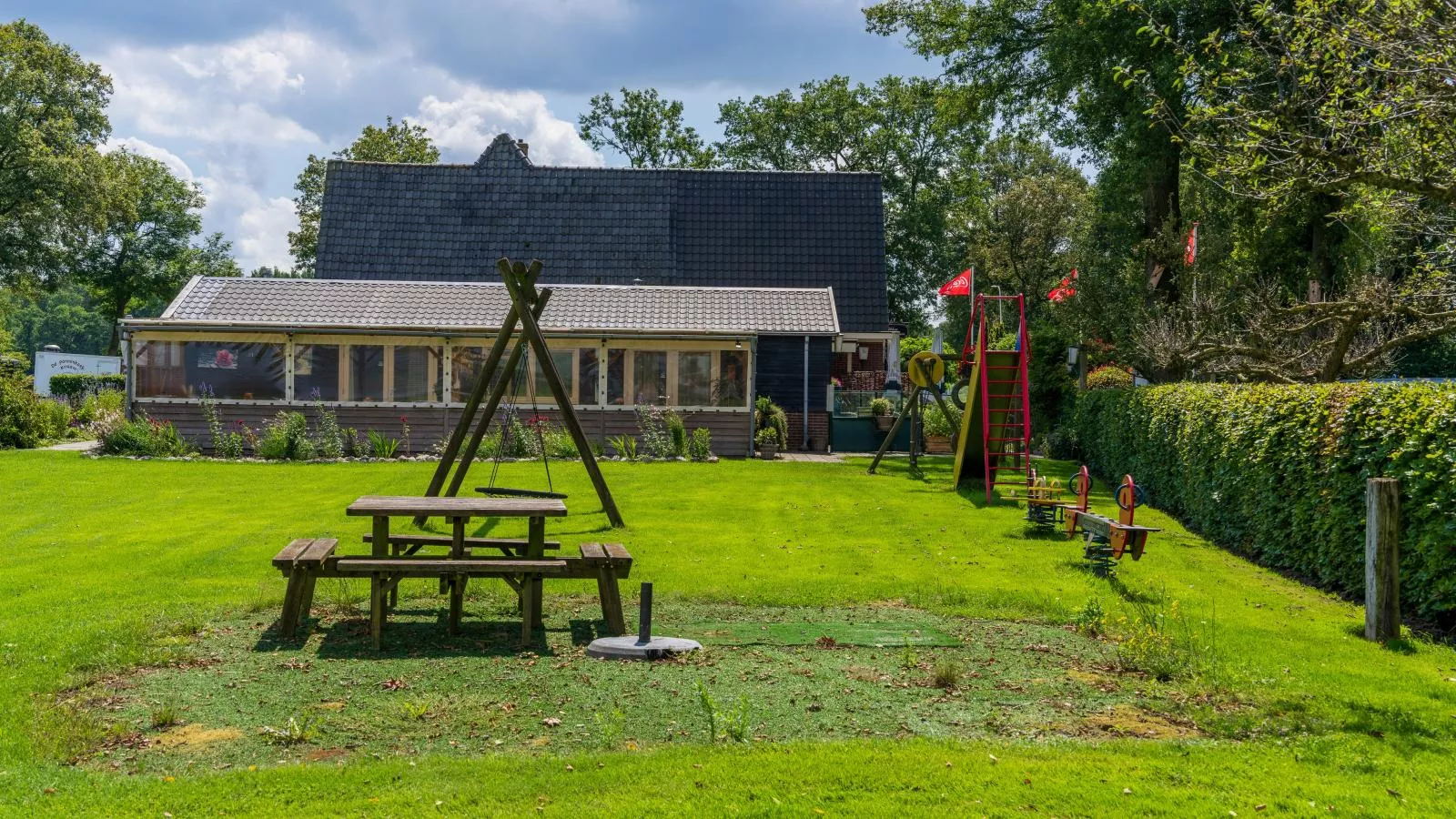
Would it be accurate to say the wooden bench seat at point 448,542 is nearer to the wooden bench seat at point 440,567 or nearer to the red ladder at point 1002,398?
the wooden bench seat at point 440,567

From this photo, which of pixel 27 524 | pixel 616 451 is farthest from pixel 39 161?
pixel 27 524

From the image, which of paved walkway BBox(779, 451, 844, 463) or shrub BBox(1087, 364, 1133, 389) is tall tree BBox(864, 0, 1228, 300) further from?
paved walkway BBox(779, 451, 844, 463)

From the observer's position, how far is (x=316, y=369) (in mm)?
23859

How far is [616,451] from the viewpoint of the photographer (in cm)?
2381

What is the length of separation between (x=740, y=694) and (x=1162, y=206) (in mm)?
21904

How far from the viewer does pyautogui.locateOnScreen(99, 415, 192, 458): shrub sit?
2169 centimetres

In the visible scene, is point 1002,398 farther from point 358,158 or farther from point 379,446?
point 358,158

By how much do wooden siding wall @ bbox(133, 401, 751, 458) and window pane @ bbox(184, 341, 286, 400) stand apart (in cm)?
32

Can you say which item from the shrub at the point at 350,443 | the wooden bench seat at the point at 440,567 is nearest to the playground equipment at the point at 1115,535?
the wooden bench seat at the point at 440,567

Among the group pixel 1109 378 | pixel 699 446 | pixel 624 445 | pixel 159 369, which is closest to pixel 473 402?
pixel 699 446

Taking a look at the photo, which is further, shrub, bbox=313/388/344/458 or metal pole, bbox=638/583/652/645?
shrub, bbox=313/388/344/458

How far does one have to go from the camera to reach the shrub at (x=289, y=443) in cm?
2148

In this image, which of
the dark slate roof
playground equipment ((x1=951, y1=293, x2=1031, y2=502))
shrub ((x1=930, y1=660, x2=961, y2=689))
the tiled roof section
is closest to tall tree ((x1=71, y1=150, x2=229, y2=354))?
the dark slate roof

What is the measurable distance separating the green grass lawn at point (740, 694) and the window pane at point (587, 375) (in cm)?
1215
